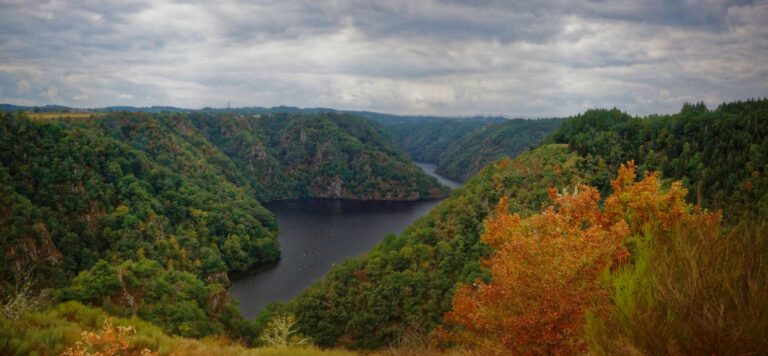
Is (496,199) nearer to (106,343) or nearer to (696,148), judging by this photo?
(696,148)

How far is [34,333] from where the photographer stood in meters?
6.62

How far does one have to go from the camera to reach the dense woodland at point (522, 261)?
400cm

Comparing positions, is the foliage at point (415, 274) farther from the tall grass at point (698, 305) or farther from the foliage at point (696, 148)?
the tall grass at point (698, 305)

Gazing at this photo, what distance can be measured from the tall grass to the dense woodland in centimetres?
2

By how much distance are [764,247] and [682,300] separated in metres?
1.37

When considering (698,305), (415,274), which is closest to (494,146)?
(415,274)

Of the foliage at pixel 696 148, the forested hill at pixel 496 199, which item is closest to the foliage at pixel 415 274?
the forested hill at pixel 496 199

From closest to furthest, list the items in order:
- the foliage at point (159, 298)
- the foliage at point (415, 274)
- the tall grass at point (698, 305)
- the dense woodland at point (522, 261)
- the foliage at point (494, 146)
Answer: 1. the tall grass at point (698, 305)
2. the dense woodland at point (522, 261)
3. the foliage at point (159, 298)
4. the foliage at point (415, 274)
5. the foliage at point (494, 146)

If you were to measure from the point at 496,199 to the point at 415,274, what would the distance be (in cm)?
1363

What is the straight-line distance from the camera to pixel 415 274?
1422 inches

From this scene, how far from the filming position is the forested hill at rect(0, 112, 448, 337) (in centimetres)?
2839

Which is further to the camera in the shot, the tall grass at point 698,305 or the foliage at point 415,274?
the foliage at point 415,274

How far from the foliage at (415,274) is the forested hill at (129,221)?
7734mm

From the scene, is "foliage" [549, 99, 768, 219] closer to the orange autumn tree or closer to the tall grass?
the orange autumn tree
